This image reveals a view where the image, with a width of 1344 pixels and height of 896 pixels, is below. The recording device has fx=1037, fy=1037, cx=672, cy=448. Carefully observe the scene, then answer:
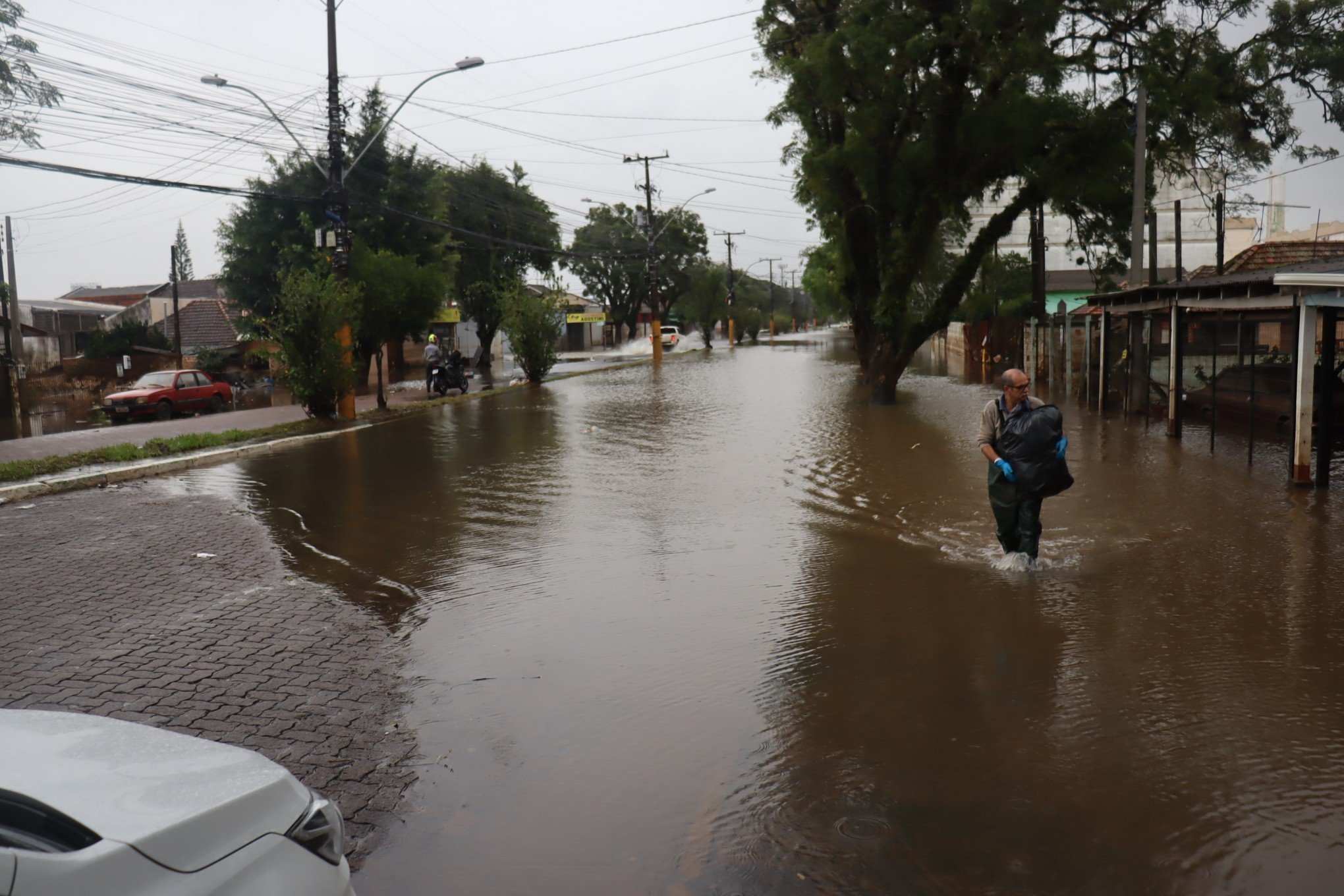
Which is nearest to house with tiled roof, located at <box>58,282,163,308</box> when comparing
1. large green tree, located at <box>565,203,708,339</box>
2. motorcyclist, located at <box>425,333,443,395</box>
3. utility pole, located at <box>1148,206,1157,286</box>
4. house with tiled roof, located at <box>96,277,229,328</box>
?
house with tiled roof, located at <box>96,277,229,328</box>

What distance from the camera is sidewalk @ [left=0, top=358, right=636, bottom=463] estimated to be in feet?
56.1

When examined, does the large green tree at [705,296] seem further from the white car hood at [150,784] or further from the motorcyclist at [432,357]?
the white car hood at [150,784]

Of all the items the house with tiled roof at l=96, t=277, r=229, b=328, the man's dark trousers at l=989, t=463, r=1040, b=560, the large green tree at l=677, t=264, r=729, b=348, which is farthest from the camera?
the large green tree at l=677, t=264, r=729, b=348

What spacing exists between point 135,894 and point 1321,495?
12.3m

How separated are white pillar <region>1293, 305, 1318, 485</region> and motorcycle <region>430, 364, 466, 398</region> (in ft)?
76.4

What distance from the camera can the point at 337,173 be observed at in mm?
21188

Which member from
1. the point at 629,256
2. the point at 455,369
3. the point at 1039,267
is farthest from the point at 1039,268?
the point at 629,256

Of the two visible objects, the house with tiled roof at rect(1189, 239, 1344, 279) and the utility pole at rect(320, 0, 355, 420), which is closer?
the utility pole at rect(320, 0, 355, 420)

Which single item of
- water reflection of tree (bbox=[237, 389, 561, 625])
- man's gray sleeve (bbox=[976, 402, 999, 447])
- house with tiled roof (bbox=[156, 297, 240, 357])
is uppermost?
house with tiled roof (bbox=[156, 297, 240, 357])

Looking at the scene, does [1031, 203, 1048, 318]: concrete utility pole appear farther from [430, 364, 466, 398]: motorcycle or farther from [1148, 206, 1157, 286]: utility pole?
[430, 364, 466, 398]: motorcycle

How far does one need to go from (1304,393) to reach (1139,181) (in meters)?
10.7

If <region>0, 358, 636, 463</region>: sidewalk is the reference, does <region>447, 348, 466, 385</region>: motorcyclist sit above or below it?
above

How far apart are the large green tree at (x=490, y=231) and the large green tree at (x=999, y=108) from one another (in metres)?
30.0

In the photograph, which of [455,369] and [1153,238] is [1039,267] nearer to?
[1153,238]
